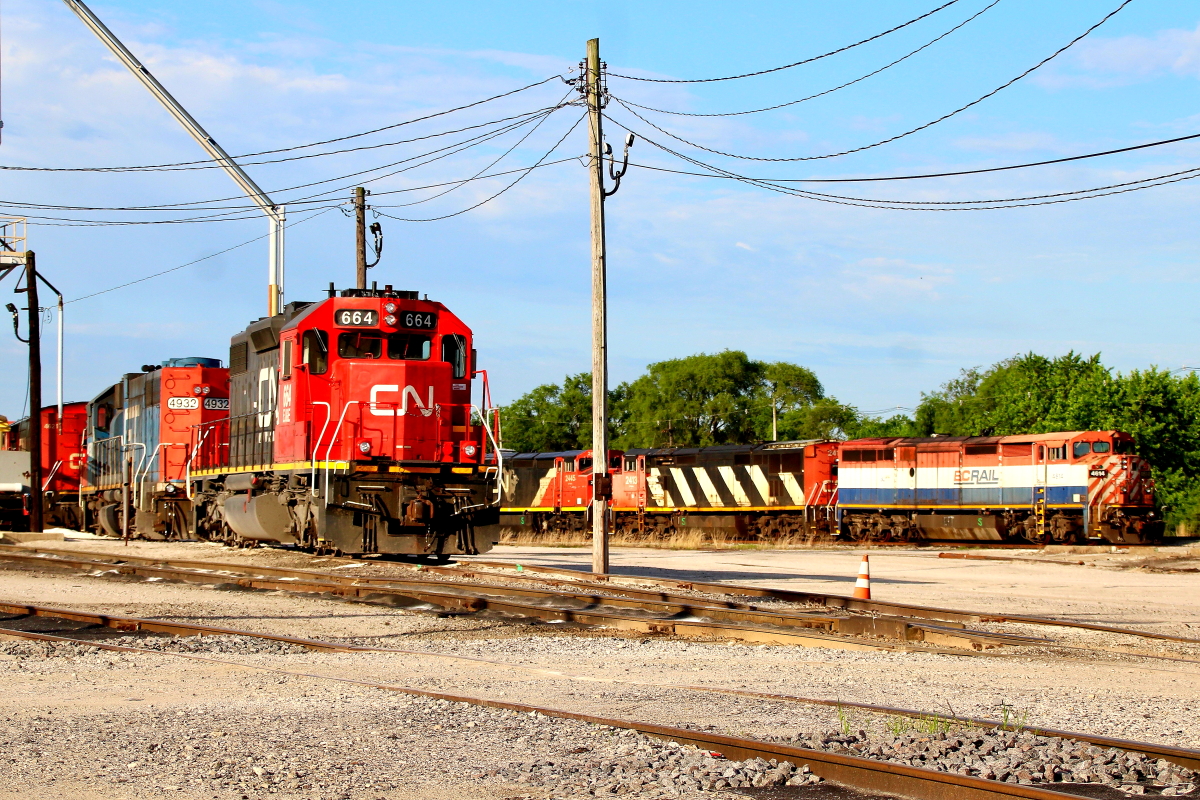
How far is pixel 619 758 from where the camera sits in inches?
205

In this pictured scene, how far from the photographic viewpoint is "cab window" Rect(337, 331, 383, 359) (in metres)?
15.8

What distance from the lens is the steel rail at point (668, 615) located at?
32.2 ft

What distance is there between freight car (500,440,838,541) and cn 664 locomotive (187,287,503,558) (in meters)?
17.2

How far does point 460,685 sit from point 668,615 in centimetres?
456

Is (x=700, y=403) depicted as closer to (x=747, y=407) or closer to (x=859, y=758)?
(x=747, y=407)

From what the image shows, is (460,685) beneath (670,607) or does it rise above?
above

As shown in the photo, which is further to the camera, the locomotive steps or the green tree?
the green tree

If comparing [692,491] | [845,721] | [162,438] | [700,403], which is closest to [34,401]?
[162,438]

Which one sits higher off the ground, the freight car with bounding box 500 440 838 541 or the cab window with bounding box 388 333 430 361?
the cab window with bounding box 388 333 430 361

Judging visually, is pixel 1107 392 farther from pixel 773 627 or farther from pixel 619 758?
pixel 619 758

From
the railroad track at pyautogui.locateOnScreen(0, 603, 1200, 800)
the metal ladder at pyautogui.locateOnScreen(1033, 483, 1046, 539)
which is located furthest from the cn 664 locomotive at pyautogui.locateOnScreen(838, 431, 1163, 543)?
the railroad track at pyautogui.locateOnScreen(0, 603, 1200, 800)

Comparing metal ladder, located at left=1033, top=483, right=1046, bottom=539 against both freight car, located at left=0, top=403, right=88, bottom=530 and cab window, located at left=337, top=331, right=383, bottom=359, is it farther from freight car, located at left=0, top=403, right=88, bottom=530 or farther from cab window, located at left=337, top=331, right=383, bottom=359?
freight car, located at left=0, top=403, right=88, bottom=530

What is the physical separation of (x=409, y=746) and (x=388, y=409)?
1053 centimetres

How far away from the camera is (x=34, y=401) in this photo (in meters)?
31.6
